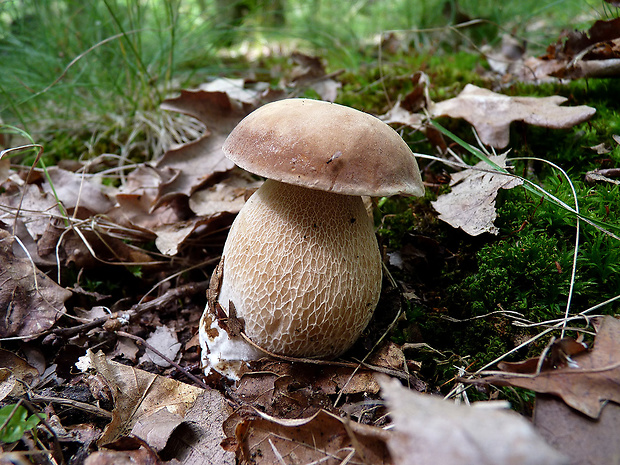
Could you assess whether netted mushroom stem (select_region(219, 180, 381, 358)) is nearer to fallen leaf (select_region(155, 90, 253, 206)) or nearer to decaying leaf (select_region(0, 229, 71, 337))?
decaying leaf (select_region(0, 229, 71, 337))

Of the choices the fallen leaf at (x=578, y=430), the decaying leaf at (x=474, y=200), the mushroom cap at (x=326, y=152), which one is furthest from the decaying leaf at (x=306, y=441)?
the decaying leaf at (x=474, y=200)

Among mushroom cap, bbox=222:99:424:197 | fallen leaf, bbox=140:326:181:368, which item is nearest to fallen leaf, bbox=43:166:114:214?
fallen leaf, bbox=140:326:181:368

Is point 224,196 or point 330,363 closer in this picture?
point 330,363

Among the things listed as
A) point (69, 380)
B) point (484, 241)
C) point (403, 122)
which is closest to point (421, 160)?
point (403, 122)

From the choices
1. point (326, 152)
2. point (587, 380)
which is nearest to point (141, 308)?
point (326, 152)

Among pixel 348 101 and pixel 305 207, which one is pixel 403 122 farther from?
pixel 305 207

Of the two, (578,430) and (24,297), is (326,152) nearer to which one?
(578,430)
